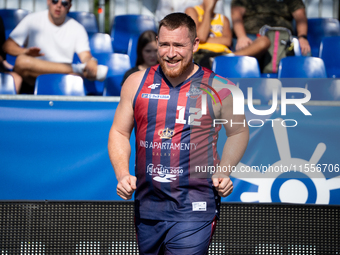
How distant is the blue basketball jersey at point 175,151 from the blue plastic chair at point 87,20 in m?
4.15

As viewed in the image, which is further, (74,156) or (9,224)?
(74,156)

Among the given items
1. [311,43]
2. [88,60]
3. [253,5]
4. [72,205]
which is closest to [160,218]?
[72,205]

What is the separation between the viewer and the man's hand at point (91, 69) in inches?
157

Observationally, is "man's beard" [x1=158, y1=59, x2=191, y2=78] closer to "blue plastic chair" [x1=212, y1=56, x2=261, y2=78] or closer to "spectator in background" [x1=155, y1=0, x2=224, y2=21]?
"blue plastic chair" [x1=212, y1=56, x2=261, y2=78]

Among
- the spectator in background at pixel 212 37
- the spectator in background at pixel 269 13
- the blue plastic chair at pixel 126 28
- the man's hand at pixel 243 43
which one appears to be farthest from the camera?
the blue plastic chair at pixel 126 28

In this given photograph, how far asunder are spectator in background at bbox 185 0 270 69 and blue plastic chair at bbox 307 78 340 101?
1396mm

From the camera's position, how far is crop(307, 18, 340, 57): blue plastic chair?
18.0 ft

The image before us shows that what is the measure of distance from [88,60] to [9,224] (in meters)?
2.27

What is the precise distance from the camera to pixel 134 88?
185 centimetres

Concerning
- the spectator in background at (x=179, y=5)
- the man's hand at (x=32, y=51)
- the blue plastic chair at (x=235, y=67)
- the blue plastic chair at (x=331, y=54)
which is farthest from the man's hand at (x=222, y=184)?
the spectator in background at (x=179, y=5)

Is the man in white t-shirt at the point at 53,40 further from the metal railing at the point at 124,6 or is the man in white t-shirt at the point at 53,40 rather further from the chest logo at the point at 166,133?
the chest logo at the point at 166,133

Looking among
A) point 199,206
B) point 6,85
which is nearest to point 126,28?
point 6,85

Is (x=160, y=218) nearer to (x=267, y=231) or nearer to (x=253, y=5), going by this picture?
Result: (x=267, y=231)

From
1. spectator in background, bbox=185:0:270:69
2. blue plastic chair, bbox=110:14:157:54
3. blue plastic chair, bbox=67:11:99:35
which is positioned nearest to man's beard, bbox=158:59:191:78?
spectator in background, bbox=185:0:270:69
